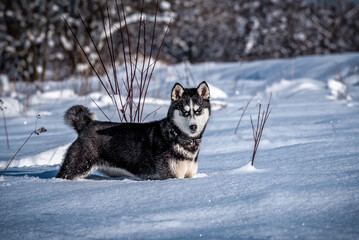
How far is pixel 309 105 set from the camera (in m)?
6.77

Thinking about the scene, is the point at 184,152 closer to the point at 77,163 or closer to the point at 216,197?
the point at 77,163

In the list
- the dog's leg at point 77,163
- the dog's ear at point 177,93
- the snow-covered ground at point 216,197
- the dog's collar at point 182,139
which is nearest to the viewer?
the snow-covered ground at point 216,197

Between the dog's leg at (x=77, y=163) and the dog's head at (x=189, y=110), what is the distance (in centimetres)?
96

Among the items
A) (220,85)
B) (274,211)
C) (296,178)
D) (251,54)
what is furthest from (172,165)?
(251,54)

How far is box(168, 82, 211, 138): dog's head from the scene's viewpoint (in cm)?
340

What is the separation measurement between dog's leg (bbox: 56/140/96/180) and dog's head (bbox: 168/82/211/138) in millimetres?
956

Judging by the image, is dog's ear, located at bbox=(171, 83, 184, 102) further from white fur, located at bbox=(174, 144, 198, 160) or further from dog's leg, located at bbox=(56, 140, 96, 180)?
dog's leg, located at bbox=(56, 140, 96, 180)

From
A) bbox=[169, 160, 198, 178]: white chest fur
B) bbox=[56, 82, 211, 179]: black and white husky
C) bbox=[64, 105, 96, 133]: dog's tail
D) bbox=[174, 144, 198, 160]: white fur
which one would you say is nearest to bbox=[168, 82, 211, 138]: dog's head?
bbox=[56, 82, 211, 179]: black and white husky

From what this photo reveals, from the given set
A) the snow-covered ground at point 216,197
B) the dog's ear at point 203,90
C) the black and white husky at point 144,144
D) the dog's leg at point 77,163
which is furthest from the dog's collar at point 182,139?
the dog's leg at point 77,163

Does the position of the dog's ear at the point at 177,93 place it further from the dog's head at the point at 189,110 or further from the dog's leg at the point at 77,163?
the dog's leg at the point at 77,163

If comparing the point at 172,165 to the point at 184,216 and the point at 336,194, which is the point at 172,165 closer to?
the point at 184,216

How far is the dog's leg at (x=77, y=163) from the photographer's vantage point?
10.7 ft

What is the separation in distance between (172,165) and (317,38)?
33169 mm

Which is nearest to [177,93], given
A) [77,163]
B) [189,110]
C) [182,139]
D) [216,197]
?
[189,110]
